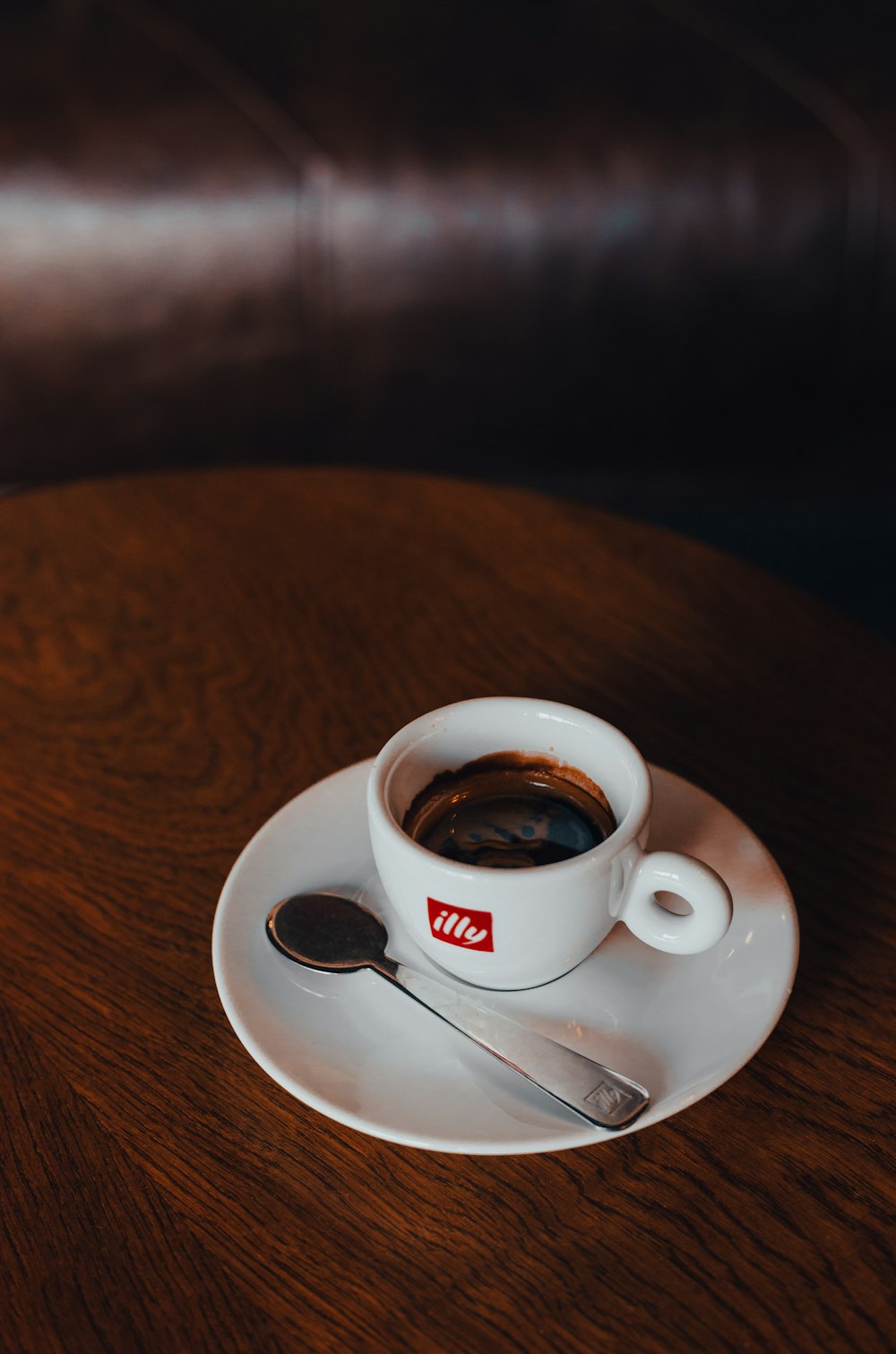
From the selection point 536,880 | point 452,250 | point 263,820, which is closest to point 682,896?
point 536,880

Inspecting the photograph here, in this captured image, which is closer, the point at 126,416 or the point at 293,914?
the point at 293,914

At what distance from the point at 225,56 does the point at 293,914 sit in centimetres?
126

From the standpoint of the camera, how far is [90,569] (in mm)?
734

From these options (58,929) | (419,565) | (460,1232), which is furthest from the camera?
(419,565)

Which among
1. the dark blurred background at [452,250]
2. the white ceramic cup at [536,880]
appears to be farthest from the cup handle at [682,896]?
the dark blurred background at [452,250]

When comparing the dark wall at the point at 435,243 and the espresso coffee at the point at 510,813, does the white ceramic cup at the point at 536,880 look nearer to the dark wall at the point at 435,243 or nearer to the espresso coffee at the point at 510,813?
the espresso coffee at the point at 510,813

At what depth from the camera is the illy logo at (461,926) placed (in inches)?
15.9

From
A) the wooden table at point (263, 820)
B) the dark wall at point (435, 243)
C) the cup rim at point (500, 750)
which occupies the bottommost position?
the wooden table at point (263, 820)

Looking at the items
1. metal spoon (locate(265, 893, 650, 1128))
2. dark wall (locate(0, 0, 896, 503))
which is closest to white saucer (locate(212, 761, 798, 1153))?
metal spoon (locate(265, 893, 650, 1128))

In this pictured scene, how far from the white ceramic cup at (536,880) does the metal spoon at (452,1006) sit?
16mm

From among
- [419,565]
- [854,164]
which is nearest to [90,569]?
[419,565]

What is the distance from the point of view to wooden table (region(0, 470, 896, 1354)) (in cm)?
37

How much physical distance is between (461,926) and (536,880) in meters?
0.03

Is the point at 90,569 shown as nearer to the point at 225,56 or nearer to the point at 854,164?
the point at 225,56
